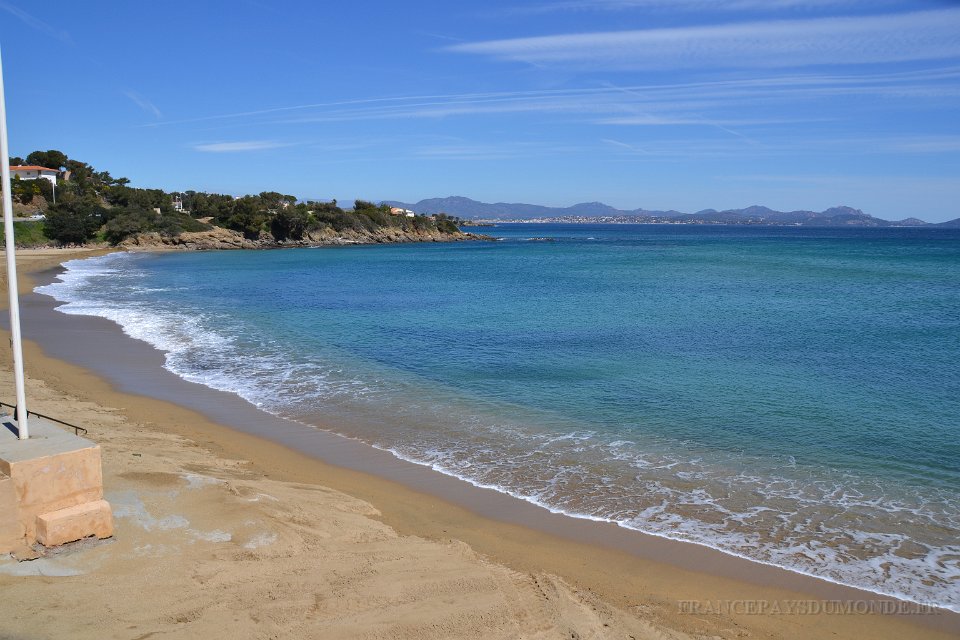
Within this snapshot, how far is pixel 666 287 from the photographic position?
40781 millimetres

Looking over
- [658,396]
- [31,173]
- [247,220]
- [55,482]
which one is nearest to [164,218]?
[247,220]

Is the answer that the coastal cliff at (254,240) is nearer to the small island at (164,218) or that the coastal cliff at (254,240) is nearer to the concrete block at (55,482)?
the small island at (164,218)

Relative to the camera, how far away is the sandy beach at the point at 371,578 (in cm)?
567

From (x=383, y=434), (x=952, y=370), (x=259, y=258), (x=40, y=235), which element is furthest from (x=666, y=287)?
(x=40, y=235)

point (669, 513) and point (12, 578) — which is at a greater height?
point (12, 578)

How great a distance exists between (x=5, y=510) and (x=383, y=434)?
6776mm

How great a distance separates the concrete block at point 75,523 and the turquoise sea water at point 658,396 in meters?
5.02

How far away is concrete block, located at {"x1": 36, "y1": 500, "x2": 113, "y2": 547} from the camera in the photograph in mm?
6398

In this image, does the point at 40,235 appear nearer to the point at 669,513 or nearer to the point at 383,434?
the point at 383,434

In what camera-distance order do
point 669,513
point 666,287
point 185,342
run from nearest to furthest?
point 669,513, point 185,342, point 666,287

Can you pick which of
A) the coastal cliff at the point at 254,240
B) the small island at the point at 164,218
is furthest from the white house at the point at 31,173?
the coastal cliff at the point at 254,240

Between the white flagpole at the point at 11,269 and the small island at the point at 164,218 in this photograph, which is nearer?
the white flagpole at the point at 11,269

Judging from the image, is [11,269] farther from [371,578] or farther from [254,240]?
[254,240]

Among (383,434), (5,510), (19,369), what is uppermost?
(19,369)
